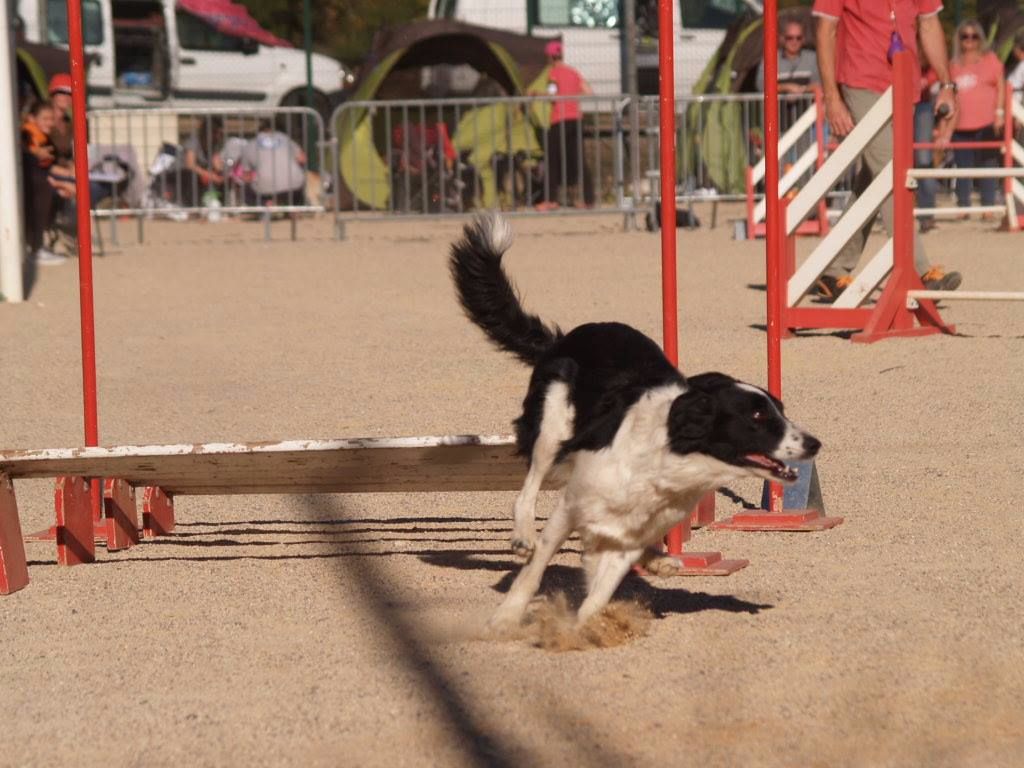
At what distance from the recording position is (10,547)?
4.99 m

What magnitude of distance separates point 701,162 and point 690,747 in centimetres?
1474

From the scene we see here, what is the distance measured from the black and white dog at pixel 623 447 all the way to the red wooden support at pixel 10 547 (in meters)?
1.47

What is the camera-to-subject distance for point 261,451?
15.7 ft

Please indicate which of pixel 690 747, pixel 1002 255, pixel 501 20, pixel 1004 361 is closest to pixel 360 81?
pixel 501 20

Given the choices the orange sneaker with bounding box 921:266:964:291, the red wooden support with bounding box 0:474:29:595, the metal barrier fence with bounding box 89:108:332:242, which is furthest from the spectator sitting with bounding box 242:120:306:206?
the red wooden support with bounding box 0:474:29:595

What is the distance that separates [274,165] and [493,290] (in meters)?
13.0

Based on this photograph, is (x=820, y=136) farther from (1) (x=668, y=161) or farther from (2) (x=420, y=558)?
(2) (x=420, y=558)

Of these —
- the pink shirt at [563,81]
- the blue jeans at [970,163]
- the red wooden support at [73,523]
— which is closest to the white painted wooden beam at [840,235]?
the red wooden support at [73,523]

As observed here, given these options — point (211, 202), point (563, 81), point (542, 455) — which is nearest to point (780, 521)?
point (542, 455)

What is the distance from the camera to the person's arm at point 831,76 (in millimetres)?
9312

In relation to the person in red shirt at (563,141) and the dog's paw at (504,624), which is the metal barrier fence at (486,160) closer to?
the person in red shirt at (563,141)

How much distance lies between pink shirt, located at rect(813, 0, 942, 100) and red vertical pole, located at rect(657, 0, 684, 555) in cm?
477

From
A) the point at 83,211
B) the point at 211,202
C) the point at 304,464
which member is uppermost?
the point at 211,202

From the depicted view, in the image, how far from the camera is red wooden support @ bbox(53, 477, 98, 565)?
5.24 metres
